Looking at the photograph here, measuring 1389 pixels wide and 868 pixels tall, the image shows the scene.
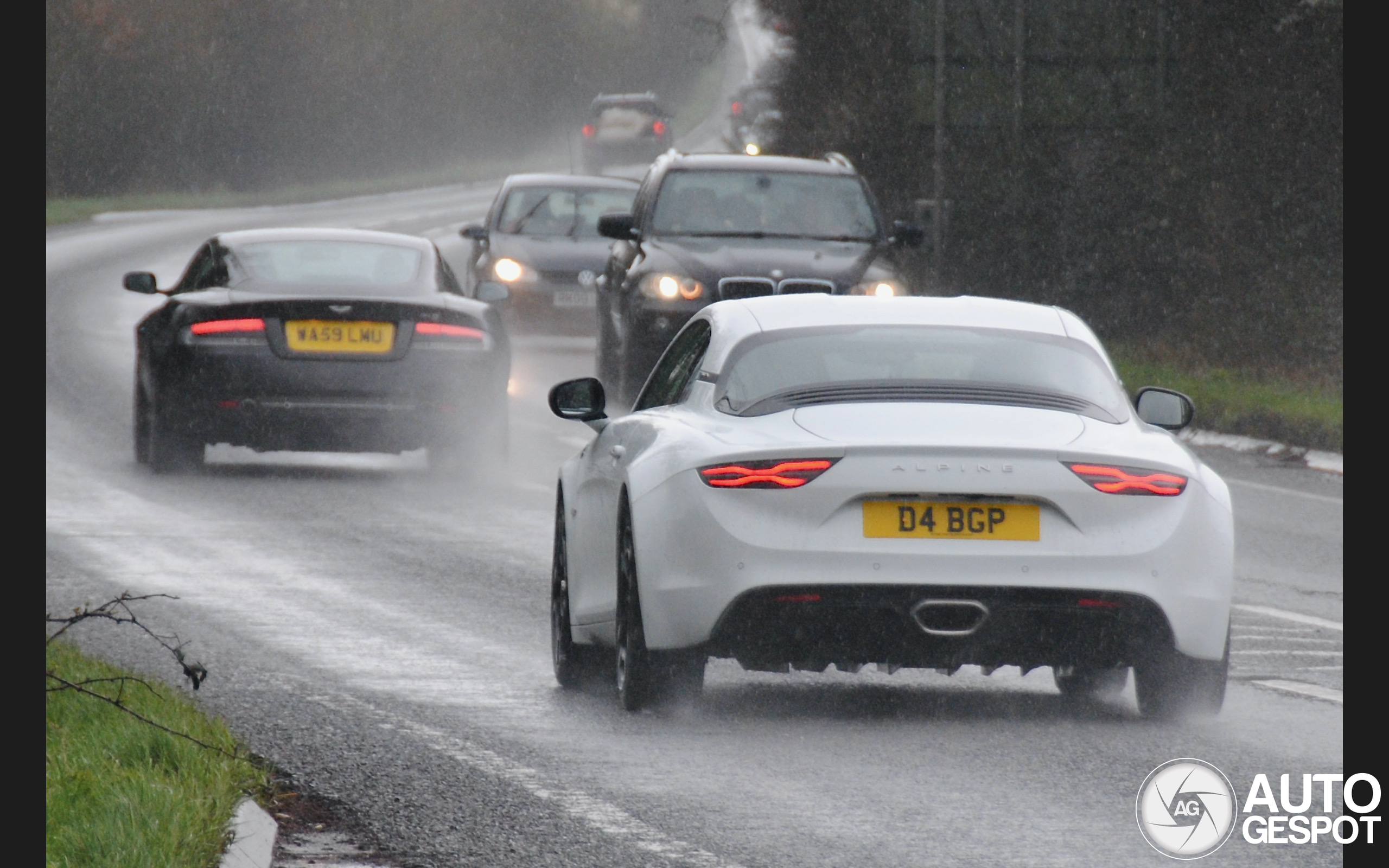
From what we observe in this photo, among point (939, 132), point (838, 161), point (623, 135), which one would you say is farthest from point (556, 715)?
point (623, 135)

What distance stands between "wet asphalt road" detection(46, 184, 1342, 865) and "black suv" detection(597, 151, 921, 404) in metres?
2.93

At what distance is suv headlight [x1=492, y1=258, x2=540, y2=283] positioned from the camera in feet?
81.1

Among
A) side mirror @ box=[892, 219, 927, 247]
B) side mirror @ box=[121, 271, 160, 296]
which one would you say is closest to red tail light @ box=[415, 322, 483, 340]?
side mirror @ box=[121, 271, 160, 296]

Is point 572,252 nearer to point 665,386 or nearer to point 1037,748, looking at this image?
point 665,386

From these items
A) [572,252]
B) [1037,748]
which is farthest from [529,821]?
[572,252]

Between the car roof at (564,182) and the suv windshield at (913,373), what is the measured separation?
17.7 m

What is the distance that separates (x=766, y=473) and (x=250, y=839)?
2228 millimetres

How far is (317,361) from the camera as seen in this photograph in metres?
15.4

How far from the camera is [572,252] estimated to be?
81.7 feet

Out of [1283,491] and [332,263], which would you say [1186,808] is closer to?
[332,263]

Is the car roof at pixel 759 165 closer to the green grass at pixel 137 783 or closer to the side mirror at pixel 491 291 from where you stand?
the side mirror at pixel 491 291

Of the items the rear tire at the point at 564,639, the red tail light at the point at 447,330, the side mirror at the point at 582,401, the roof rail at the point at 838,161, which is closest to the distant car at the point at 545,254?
the roof rail at the point at 838,161

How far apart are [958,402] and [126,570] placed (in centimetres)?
514

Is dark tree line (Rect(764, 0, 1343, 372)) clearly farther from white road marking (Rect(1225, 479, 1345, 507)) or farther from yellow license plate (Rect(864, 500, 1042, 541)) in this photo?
yellow license plate (Rect(864, 500, 1042, 541))
